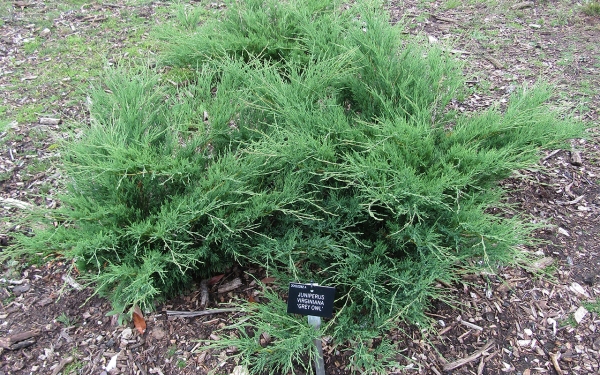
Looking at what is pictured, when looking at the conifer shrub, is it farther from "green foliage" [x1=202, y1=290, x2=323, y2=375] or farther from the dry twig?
the dry twig

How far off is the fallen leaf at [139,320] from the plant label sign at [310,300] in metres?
0.94

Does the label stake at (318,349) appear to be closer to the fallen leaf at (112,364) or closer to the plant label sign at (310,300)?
the plant label sign at (310,300)

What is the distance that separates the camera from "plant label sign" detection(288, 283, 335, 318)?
2163 millimetres

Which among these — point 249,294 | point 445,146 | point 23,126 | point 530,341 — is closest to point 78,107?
point 23,126

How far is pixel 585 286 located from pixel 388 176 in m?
1.51

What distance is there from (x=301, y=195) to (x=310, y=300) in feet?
1.79

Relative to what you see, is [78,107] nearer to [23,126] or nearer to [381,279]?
[23,126]

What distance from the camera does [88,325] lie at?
2656mm

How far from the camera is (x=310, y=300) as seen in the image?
7.17ft

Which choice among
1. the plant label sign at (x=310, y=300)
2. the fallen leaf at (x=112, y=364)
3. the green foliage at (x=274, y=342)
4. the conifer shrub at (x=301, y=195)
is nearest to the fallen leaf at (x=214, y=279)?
the conifer shrub at (x=301, y=195)

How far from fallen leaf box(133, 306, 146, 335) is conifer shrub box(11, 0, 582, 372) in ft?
0.27

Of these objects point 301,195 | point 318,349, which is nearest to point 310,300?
point 318,349

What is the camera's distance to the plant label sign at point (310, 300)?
2.16m

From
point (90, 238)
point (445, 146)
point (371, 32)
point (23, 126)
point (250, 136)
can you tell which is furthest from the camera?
point (23, 126)
